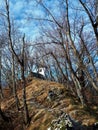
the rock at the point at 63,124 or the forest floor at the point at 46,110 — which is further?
the forest floor at the point at 46,110

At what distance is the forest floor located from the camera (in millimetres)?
18478

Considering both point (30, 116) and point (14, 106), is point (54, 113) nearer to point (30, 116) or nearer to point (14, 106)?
point (30, 116)

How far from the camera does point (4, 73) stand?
42.5m

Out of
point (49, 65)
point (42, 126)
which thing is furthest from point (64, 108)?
point (49, 65)

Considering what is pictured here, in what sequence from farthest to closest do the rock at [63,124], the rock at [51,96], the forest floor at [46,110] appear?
the rock at [51,96]
the forest floor at [46,110]
the rock at [63,124]

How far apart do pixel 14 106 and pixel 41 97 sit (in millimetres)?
2924

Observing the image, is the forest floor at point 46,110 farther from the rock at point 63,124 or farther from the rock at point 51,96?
the rock at point 63,124

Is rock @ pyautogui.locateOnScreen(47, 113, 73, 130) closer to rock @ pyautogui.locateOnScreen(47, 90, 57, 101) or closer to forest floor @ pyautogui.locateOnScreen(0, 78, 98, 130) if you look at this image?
forest floor @ pyautogui.locateOnScreen(0, 78, 98, 130)

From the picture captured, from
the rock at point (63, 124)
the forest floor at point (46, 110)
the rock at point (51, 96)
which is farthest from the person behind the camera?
the rock at point (51, 96)

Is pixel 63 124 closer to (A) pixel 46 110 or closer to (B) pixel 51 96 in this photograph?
(A) pixel 46 110

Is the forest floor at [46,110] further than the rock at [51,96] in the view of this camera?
No

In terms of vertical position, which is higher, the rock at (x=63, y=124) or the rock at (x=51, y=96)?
the rock at (x=51, y=96)

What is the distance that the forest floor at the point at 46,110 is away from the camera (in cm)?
1848

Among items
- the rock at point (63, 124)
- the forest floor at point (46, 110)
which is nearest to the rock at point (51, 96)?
the forest floor at point (46, 110)
